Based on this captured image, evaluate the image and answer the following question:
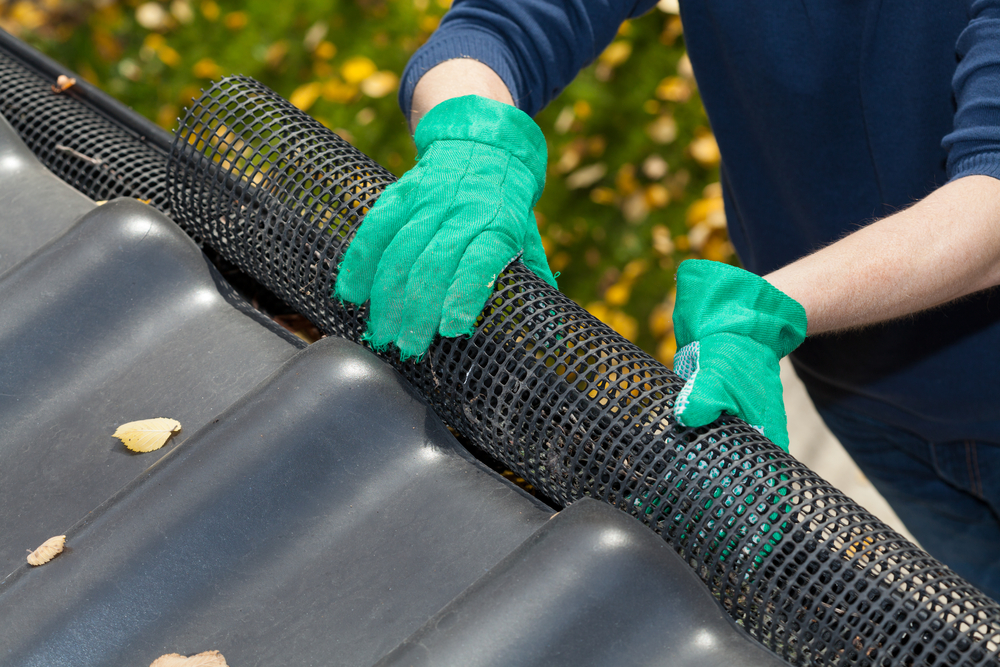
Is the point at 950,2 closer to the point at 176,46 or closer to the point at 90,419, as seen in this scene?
the point at 90,419

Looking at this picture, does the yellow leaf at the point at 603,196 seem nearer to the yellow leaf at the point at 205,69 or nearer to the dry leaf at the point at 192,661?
the yellow leaf at the point at 205,69

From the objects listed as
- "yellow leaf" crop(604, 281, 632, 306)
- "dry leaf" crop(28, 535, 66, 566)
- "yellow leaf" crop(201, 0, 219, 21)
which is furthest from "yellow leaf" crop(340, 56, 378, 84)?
"dry leaf" crop(28, 535, 66, 566)

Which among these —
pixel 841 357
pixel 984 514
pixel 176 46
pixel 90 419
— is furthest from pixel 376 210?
pixel 176 46

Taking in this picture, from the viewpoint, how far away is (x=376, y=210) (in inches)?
50.4

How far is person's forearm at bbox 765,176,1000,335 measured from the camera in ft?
4.39

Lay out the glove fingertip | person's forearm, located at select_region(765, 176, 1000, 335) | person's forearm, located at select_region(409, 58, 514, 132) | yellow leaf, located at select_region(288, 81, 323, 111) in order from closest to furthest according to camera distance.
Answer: the glove fingertip, person's forearm, located at select_region(765, 176, 1000, 335), person's forearm, located at select_region(409, 58, 514, 132), yellow leaf, located at select_region(288, 81, 323, 111)

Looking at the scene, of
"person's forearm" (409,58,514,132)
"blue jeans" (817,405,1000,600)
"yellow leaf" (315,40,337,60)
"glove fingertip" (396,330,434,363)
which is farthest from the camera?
"yellow leaf" (315,40,337,60)

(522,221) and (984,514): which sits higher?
(522,221)

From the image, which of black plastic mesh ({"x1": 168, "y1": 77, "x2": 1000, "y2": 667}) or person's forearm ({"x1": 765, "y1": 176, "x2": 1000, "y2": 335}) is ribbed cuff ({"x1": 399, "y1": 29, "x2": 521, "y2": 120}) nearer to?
black plastic mesh ({"x1": 168, "y1": 77, "x2": 1000, "y2": 667})

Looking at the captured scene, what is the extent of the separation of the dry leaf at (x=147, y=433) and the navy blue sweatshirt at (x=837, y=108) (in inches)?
38.2

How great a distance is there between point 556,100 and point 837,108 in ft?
7.07

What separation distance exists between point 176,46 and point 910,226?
3.87m

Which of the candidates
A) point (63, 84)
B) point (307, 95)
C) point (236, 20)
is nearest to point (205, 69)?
point (236, 20)

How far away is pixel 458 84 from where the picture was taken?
1.63 meters
